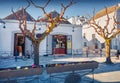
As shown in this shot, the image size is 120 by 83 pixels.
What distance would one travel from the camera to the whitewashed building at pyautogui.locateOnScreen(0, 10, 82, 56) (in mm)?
17141

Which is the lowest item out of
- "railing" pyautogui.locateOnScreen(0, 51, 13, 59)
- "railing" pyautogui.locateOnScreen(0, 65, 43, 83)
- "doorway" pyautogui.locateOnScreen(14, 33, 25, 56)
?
"railing" pyautogui.locateOnScreen(0, 65, 43, 83)

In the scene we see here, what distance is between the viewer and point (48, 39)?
62.4 feet

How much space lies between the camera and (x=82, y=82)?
7.64 m

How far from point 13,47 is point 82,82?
11.6 metres

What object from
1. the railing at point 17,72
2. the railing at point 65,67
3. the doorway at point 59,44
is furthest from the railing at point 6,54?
the railing at point 17,72

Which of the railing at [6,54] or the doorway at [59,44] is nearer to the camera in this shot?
the railing at [6,54]

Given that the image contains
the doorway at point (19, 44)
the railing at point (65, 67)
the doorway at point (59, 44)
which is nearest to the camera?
the railing at point (65, 67)

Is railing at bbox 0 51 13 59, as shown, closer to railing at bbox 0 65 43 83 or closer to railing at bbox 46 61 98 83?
railing at bbox 46 61 98 83

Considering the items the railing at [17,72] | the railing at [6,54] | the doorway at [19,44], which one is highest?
the doorway at [19,44]

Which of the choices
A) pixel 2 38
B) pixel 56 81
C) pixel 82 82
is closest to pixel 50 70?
pixel 56 81

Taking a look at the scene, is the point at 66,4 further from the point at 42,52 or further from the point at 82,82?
the point at 42,52

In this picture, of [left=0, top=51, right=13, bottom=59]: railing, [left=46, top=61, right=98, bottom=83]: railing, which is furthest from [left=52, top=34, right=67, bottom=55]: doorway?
Answer: [left=46, top=61, right=98, bottom=83]: railing

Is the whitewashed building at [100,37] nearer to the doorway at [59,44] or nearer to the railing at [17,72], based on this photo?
the doorway at [59,44]

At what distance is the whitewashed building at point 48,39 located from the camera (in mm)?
17141
